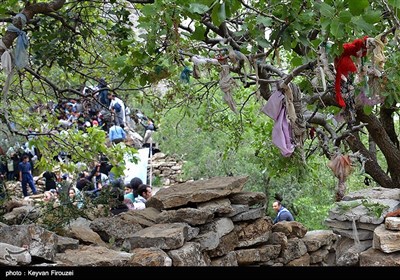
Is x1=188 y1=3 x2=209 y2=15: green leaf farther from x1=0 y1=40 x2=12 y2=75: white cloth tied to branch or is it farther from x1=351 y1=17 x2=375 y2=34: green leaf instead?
x1=0 y1=40 x2=12 y2=75: white cloth tied to branch

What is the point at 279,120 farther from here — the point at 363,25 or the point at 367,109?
the point at 367,109

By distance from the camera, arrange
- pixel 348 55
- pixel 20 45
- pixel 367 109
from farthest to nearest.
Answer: pixel 367 109 → pixel 20 45 → pixel 348 55

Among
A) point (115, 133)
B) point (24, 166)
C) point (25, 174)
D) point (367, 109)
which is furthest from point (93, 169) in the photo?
point (367, 109)

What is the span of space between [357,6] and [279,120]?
1371mm

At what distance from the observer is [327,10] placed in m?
4.54

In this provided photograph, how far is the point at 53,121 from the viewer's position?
8.95 metres

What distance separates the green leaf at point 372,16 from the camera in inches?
178

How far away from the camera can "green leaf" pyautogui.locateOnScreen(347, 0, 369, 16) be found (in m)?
4.41

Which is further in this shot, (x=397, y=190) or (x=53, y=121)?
(x=53, y=121)

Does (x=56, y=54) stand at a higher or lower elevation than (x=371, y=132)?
higher

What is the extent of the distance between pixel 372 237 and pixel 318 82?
1.76m

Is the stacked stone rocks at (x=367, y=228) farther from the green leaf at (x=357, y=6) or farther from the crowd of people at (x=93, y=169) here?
the green leaf at (x=357, y=6)
